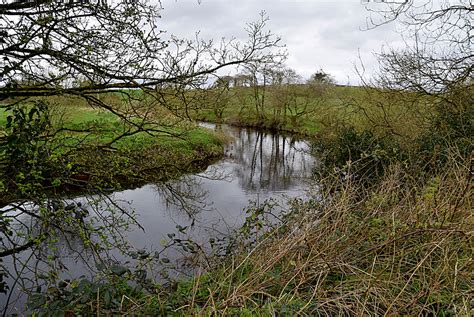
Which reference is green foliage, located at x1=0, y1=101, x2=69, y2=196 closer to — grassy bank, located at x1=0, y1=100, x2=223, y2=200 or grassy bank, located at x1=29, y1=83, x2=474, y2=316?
grassy bank, located at x1=0, y1=100, x2=223, y2=200

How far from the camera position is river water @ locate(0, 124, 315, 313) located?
20.4ft

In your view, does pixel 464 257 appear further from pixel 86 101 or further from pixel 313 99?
pixel 313 99

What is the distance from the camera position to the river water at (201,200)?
20.4ft

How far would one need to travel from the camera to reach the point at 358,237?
3.92 meters

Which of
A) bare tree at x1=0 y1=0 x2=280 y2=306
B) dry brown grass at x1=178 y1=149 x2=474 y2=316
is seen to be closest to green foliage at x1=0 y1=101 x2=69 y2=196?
bare tree at x1=0 y1=0 x2=280 y2=306

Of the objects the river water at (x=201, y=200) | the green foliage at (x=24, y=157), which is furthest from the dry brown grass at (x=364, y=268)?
the green foliage at (x=24, y=157)

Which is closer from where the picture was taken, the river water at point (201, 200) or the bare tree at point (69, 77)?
the bare tree at point (69, 77)

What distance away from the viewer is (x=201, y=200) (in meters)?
11.8

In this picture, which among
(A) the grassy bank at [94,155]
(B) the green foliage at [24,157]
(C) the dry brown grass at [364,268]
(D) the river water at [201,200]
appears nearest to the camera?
(C) the dry brown grass at [364,268]

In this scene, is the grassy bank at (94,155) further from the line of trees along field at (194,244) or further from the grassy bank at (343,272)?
the grassy bank at (343,272)

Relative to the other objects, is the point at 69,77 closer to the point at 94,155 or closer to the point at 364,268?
the point at 94,155

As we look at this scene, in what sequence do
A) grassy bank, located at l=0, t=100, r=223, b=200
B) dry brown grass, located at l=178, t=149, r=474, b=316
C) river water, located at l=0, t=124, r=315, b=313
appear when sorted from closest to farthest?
dry brown grass, located at l=178, t=149, r=474, b=316
grassy bank, located at l=0, t=100, r=223, b=200
river water, located at l=0, t=124, r=315, b=313

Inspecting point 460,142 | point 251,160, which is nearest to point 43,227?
point 460,142

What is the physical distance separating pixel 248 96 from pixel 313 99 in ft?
17.5
